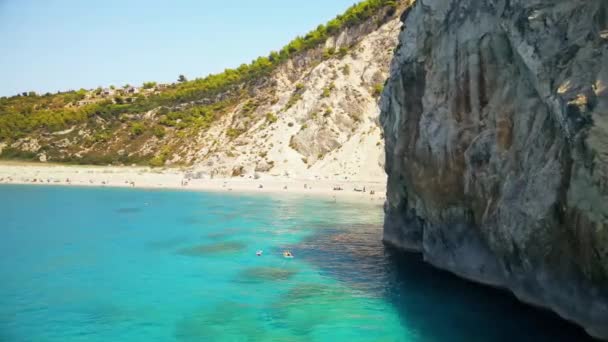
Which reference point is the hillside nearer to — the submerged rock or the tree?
the tree

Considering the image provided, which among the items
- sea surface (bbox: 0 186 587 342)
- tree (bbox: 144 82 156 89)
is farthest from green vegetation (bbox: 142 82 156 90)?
sea surface (bbox: 0 186 587 342)

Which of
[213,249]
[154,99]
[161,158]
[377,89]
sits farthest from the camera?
[154,99]

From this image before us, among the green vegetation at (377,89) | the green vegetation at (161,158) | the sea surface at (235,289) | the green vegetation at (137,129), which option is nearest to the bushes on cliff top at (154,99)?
the green vegetation at (137,129)

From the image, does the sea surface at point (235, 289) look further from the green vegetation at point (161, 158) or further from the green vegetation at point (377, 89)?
the green vegetation at point (161, 158)

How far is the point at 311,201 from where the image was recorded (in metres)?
59.2

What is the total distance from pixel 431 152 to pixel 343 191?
40.7 m

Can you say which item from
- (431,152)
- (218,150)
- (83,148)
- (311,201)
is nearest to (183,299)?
(431,152)

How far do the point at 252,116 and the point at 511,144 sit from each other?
8545cm

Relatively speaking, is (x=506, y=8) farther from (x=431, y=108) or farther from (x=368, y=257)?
(x=368, y=257)

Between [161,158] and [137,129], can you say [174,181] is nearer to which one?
[161,158]

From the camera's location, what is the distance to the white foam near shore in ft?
220

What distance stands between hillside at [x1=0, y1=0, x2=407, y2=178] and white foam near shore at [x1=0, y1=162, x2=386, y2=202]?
437cm

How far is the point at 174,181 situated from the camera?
80438 millimetres

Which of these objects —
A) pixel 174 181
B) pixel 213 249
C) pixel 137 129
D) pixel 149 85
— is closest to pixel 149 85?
pixel 149 85
